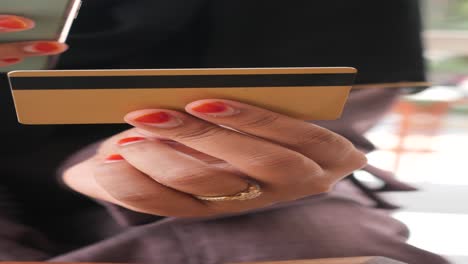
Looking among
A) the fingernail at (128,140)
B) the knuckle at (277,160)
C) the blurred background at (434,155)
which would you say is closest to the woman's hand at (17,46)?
the fingernail at (128,140)

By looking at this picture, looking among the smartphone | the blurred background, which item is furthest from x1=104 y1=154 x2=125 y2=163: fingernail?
the blurred background

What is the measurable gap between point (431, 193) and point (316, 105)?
18 cm

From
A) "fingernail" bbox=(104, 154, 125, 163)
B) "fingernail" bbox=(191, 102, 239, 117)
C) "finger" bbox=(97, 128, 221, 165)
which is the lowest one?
"fingernail" bbox=(104, 154, 125, 163)

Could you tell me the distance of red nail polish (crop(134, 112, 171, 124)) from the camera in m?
0.42

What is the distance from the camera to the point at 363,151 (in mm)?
503

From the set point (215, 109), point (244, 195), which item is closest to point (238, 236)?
point (244, 195)

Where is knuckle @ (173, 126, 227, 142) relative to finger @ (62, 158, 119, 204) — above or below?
above

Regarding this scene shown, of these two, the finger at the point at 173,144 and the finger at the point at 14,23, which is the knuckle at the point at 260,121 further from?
the finger at the point at 14,23

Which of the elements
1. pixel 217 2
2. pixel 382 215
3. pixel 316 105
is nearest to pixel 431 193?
pixel 382 215

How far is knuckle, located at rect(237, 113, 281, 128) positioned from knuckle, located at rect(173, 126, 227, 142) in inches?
0.8

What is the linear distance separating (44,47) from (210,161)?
0.61ft

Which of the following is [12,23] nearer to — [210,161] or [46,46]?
[46,46]

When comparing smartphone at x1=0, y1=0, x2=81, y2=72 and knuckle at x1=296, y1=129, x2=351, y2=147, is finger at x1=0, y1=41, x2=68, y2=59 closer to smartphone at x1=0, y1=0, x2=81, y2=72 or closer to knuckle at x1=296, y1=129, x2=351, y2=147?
smartphone at x1=0, y1=0, x2=81, y2=72

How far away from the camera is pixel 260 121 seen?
0.43 meters
